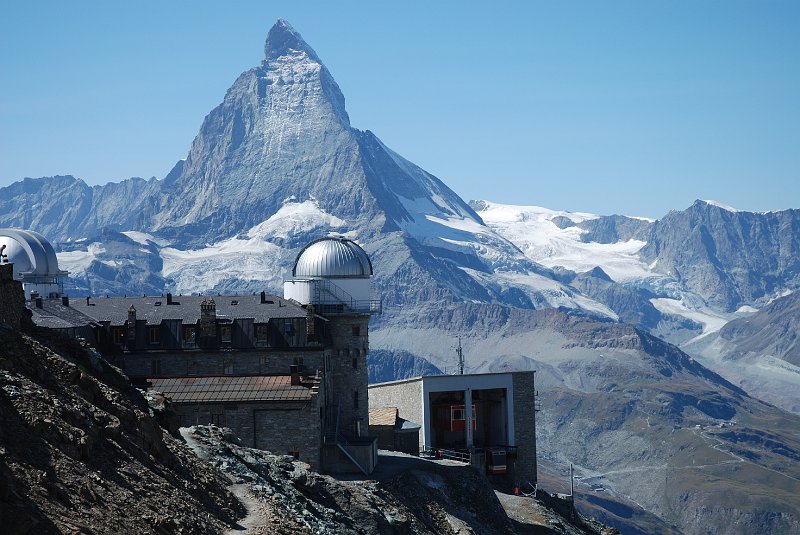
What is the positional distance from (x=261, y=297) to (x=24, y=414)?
52764mm

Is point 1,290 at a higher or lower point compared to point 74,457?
higher

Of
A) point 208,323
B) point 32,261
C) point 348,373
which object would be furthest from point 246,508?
point 32,261

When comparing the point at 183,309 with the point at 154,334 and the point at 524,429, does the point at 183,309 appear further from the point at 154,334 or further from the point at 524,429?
the point at 524,429

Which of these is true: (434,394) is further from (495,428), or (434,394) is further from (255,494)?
(255,494)

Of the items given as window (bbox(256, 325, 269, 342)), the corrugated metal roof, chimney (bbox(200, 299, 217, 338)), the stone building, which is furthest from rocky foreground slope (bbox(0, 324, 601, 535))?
chimney (bbox(200, 299, 217, 338))

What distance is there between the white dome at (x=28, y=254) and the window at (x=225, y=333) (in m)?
37.9

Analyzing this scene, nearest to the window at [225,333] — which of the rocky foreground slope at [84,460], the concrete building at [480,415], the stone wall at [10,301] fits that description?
the concrete building at [480,415]

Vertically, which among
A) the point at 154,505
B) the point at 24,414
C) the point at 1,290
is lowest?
the point at 154,505

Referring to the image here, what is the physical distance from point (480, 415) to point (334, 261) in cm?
2850

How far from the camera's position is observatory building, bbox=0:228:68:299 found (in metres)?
123

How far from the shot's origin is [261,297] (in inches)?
3807

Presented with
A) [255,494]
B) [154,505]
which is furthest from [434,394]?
[154,505]

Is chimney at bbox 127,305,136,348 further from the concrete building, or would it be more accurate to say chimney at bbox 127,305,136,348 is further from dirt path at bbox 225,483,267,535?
dirt path at bbox 225,483,267,535

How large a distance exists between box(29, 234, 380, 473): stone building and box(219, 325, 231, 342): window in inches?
5.1
